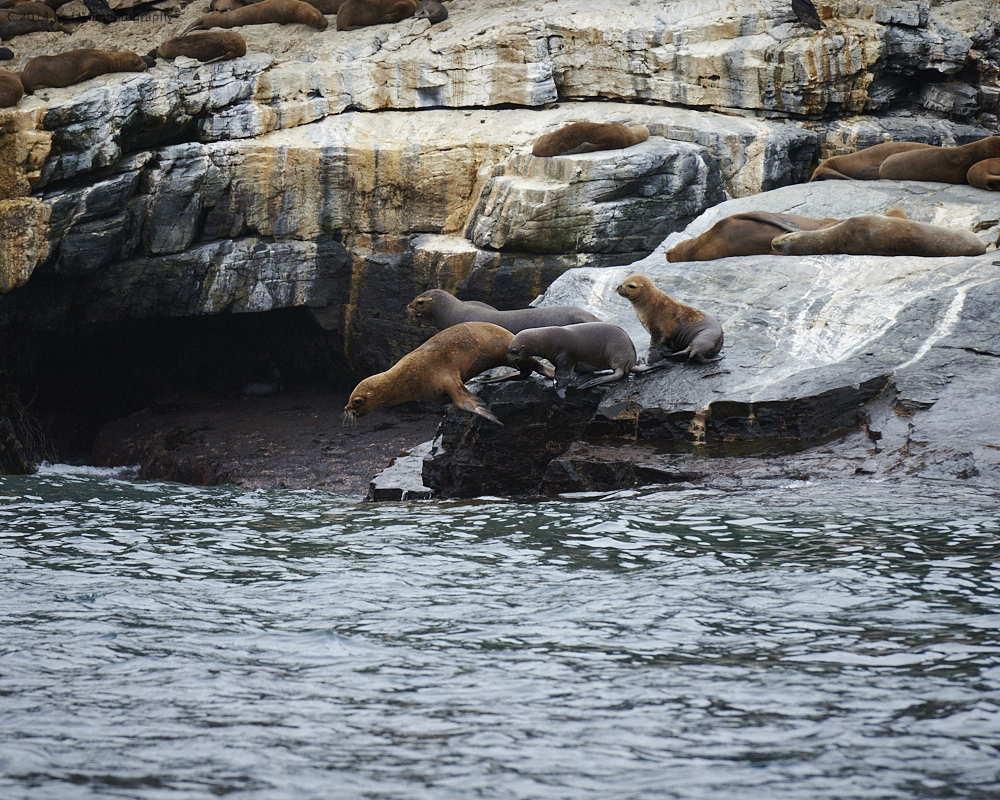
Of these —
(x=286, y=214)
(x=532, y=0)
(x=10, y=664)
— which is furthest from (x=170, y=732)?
(x=532, y=0)

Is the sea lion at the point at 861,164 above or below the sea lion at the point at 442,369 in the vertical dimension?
above

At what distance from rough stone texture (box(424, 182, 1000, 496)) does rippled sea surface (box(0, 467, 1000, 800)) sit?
70 cm

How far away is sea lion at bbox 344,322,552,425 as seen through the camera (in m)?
7.80

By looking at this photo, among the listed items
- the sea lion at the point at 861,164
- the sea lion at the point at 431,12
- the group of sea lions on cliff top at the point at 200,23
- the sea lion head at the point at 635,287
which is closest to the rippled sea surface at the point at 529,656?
the sea lion head at the point at 635,287

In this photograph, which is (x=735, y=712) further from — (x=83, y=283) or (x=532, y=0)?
(x=532, y=0)

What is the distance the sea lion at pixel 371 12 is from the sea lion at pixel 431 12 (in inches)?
4.8

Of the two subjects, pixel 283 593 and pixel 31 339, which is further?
pixel 31 339

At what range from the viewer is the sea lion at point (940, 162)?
1149cm

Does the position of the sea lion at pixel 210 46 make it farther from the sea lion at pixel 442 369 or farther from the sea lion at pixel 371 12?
the sea lion at pixel 442 369

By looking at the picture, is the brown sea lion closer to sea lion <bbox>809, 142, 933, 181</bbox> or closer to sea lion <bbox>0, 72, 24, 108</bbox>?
sea lion <bbox>0, 72, 24, 108</bbox>

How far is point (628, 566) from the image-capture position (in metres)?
4.98

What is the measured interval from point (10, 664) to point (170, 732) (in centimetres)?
100

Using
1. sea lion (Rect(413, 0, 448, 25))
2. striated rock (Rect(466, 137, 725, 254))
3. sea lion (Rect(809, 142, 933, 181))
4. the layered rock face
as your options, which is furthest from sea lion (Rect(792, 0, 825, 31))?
sea lion (Rect(413, 0, 448, 25))

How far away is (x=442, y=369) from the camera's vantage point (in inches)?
308
